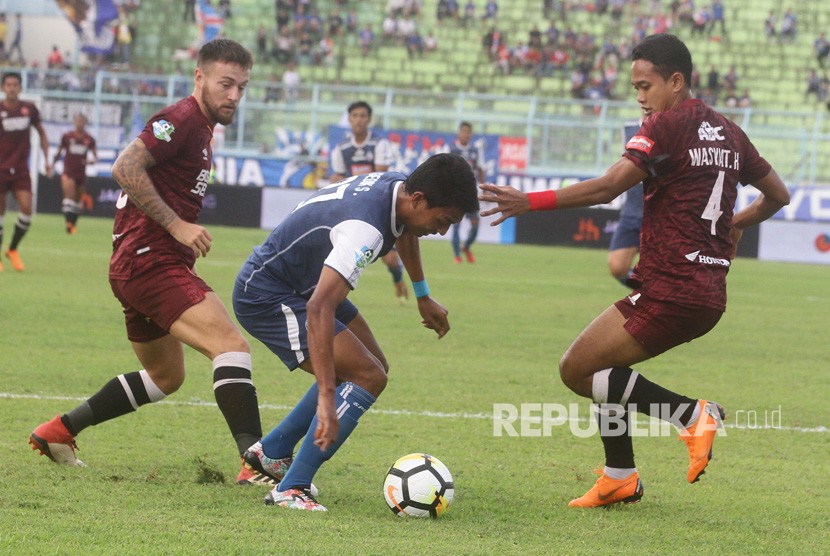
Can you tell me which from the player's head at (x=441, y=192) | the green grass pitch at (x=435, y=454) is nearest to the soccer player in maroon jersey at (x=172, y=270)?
the green grass pitch at (x=435, y=454)

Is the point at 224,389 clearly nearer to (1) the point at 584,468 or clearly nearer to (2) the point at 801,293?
(1) the point at 584,468

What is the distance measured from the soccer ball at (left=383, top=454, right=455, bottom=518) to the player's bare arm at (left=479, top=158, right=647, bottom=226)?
115 centimetres

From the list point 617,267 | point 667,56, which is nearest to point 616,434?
point 667,56

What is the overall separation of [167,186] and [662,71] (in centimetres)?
237

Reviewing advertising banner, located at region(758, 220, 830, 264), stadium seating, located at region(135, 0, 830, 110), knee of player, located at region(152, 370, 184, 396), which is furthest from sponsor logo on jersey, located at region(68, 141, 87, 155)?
knee of player, located at region(152, 370, 184, 396)

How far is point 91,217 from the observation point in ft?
93.6

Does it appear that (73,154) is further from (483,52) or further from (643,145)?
(643,145)

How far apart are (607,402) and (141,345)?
2.29 metres

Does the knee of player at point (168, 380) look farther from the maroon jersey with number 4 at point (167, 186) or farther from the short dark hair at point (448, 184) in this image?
the short dark hair at point (448, 184)

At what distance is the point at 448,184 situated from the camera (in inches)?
194

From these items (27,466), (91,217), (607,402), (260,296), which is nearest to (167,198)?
(260,296)

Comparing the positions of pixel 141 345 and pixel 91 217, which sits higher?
pixel 141 345

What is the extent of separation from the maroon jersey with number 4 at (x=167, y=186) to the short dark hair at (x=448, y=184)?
4.27 ft

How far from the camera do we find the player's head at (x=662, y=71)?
5336mm
